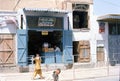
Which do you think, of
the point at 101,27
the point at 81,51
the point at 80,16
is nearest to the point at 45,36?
the point at 81,51

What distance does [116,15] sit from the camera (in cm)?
3144

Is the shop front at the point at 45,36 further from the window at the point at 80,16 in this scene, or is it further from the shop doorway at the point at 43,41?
the window at the point at 80,16

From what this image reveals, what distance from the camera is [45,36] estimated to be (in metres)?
31.1

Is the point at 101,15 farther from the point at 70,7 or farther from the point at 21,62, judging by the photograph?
the point at 21,62

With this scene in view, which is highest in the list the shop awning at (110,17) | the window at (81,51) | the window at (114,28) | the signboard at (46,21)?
the shop awning at (110,17)

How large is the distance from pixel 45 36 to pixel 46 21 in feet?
7.08

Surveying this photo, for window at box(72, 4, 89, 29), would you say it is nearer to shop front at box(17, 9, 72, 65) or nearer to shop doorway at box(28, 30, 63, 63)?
shop front at box(17, 9, 72, 65)

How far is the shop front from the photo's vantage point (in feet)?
92.9

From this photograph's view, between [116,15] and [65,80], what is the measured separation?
11.3 m

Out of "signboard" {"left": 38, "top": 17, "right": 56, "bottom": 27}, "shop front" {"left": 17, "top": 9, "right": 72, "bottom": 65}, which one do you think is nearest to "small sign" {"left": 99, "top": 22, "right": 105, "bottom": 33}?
"shop front" {"left": 17, "top": 9, "right": 72, "bottom": 65}

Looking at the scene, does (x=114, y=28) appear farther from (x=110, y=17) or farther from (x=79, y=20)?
(x=79, y=20)

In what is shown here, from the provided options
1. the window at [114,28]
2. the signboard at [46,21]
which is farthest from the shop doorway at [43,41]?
the window at [114,28]

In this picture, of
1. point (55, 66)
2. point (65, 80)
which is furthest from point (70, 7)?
point (65, 80)

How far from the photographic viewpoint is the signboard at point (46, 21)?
2898 cm
